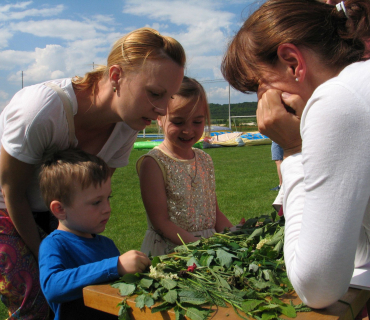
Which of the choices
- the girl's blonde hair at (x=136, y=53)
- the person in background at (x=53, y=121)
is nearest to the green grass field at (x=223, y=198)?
the person in background at (x=53, y=121)

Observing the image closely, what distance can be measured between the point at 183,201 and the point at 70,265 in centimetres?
112

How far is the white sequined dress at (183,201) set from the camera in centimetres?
261

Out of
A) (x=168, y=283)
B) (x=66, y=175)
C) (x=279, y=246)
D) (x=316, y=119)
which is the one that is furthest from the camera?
(x=66, y=175)

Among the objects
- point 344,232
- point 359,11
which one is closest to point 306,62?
point 359,11

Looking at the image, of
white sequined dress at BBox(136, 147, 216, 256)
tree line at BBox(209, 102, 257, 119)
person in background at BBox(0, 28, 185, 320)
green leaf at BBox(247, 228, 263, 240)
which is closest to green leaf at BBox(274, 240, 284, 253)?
green leaf at BBox(247, 228, 263, 240)

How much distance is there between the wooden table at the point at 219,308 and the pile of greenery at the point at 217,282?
21mm

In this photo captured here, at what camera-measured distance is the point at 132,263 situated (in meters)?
1.38

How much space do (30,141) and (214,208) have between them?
1550 millimetres

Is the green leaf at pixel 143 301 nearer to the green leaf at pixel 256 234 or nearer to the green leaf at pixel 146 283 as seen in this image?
the green leaf at pixel 146 283

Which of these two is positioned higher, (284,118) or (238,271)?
(284,118)

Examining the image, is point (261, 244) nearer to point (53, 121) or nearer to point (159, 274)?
point (159, 274)

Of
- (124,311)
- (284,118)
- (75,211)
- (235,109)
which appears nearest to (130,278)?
(124,311)

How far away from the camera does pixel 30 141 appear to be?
1.80 m

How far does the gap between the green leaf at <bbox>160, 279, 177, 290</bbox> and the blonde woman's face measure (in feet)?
3.57
